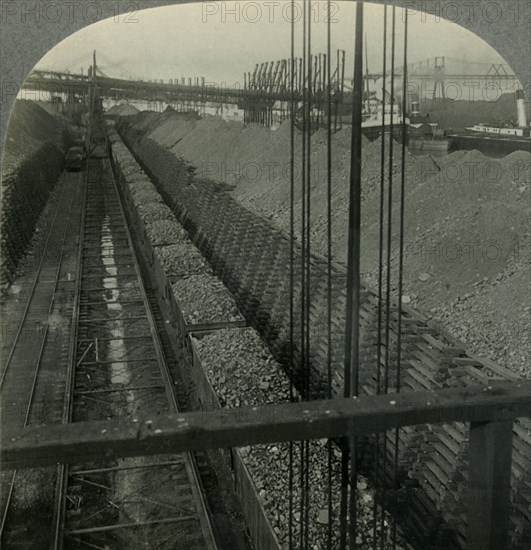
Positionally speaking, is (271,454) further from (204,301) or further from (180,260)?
(180,260)

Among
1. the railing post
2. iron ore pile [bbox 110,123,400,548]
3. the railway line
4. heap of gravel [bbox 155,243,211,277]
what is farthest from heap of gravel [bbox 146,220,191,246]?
the railing post

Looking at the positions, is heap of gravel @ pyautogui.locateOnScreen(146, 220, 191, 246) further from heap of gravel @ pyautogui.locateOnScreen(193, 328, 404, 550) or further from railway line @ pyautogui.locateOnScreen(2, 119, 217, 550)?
heap of gravel @ pyautogui.locateOnScreen(193, 328, 404, 550)

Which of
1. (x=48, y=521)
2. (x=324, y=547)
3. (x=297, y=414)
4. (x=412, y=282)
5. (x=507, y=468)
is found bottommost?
(x=48, y=521)

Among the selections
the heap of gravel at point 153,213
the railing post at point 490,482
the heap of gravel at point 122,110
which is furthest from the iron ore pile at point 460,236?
the heap of gravel at point 122,110

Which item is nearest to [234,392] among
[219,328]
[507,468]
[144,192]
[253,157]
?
[219,328]

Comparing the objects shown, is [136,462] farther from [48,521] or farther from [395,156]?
[395,156]
